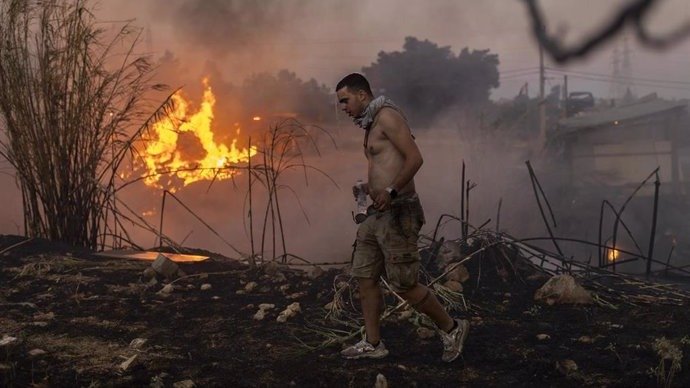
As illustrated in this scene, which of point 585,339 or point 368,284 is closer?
point 368,284

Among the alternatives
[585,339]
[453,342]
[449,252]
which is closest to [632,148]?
[449,252]

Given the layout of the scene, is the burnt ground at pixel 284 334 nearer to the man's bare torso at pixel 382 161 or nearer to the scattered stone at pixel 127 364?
the scattered stone at pixel 127 364

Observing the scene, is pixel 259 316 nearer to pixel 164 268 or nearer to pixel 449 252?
pixel 164 268

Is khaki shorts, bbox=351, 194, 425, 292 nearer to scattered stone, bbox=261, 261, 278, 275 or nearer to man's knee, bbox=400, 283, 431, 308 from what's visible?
man's knee, bbox=400, 283, 431, 308

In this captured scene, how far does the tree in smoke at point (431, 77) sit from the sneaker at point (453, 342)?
26.7 m

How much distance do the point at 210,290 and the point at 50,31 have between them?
317 centimetres

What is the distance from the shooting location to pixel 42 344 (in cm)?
367

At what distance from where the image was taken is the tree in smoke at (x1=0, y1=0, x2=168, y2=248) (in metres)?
6.04

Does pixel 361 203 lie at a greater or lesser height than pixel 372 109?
lesser

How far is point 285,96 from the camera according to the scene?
24.4m

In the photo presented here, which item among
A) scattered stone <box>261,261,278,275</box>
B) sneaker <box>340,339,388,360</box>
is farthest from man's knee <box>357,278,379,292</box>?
scattered stone <box>261,261,278,275</box>

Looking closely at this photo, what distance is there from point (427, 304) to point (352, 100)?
45.4 inches

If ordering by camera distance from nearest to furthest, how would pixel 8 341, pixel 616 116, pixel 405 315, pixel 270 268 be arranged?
pixel 8 341 < pixel 405 315 < pixel 270 268 < pixel 616 116

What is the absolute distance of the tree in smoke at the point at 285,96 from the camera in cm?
2193
